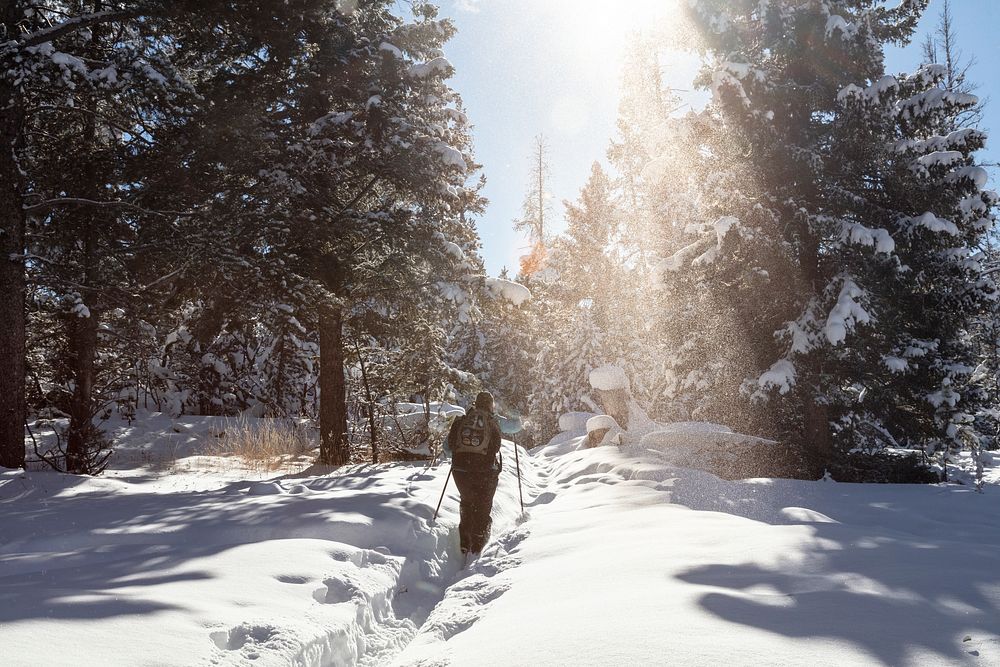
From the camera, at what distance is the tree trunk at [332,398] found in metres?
12.2

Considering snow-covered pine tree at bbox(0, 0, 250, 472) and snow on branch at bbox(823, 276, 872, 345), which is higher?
snow-covered pine tree at bbox(0, 0, 250, 472)

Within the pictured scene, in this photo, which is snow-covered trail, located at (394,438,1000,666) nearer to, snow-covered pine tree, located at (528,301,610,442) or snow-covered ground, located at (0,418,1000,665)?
snow-covered ground, located at (0,418,1000,665)

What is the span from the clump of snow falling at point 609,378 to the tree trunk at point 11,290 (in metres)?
17.6

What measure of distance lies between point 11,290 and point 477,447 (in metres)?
7.83

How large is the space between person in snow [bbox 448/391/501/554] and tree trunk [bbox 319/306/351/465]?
18.6 ft

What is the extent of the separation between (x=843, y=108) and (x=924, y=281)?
13.4ft

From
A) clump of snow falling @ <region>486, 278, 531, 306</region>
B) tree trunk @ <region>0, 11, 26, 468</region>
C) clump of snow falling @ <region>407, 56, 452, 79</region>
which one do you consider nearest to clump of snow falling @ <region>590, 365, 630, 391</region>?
clump of snow falling @ <region>486, 278, 531, 306</region>

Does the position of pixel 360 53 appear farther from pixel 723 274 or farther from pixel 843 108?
pixel 843 108

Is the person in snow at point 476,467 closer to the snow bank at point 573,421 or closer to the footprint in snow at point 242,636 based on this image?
the footprint in snow at point 242,636

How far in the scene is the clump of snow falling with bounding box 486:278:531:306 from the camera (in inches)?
456

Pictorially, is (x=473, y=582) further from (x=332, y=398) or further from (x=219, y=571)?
(x=332, y=398)

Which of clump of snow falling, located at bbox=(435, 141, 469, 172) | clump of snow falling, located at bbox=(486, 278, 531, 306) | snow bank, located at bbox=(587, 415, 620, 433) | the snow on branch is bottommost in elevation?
snow bank, located at bbox=(587, 415, 620, 433)

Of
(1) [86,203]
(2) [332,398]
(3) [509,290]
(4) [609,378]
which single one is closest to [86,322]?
(1) [86,203]

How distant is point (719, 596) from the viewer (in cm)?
357
